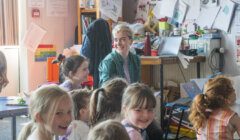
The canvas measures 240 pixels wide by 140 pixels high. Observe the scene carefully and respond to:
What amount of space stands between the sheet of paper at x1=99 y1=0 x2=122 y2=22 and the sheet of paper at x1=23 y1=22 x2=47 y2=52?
2.85ft

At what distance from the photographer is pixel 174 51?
4504 millimetres

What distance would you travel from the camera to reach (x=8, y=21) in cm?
545

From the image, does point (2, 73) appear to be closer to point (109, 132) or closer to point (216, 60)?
point (109, 132)

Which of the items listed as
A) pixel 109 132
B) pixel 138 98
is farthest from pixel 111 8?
pixel 109 132

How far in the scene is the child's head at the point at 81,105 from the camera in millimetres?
2227

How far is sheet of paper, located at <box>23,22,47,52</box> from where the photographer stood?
535cm

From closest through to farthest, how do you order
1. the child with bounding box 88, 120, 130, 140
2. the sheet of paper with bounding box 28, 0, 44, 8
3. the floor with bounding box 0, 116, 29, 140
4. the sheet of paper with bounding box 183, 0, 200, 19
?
the child with bounding box 88, 120, 130, 140 → the floor with bounding box 0, 116, 29, 140 → the sheet of paper with bounding box 183, 0, 200, 19 → the sheet of paper with bounding box 28, 0, 44, 8

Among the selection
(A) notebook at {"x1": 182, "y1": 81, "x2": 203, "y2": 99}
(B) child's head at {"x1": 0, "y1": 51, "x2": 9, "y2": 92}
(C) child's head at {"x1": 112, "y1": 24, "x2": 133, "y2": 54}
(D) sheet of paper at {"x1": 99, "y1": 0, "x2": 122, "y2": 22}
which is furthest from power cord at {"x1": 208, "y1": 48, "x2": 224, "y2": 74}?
(B) child's head at {"x1": 0, "y1": 51, "x2": 9, "y2": 92}

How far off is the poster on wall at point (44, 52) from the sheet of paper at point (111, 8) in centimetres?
89

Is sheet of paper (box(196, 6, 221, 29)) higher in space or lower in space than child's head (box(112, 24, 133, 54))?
higher

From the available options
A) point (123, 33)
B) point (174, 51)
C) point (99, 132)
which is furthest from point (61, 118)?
point (174, 51)

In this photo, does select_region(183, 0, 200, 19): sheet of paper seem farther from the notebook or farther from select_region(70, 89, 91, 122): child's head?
select_region(70, 89, 91, 122): child's head

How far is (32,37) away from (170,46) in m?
1.86

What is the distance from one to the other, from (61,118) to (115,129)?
Answer: 49cm
